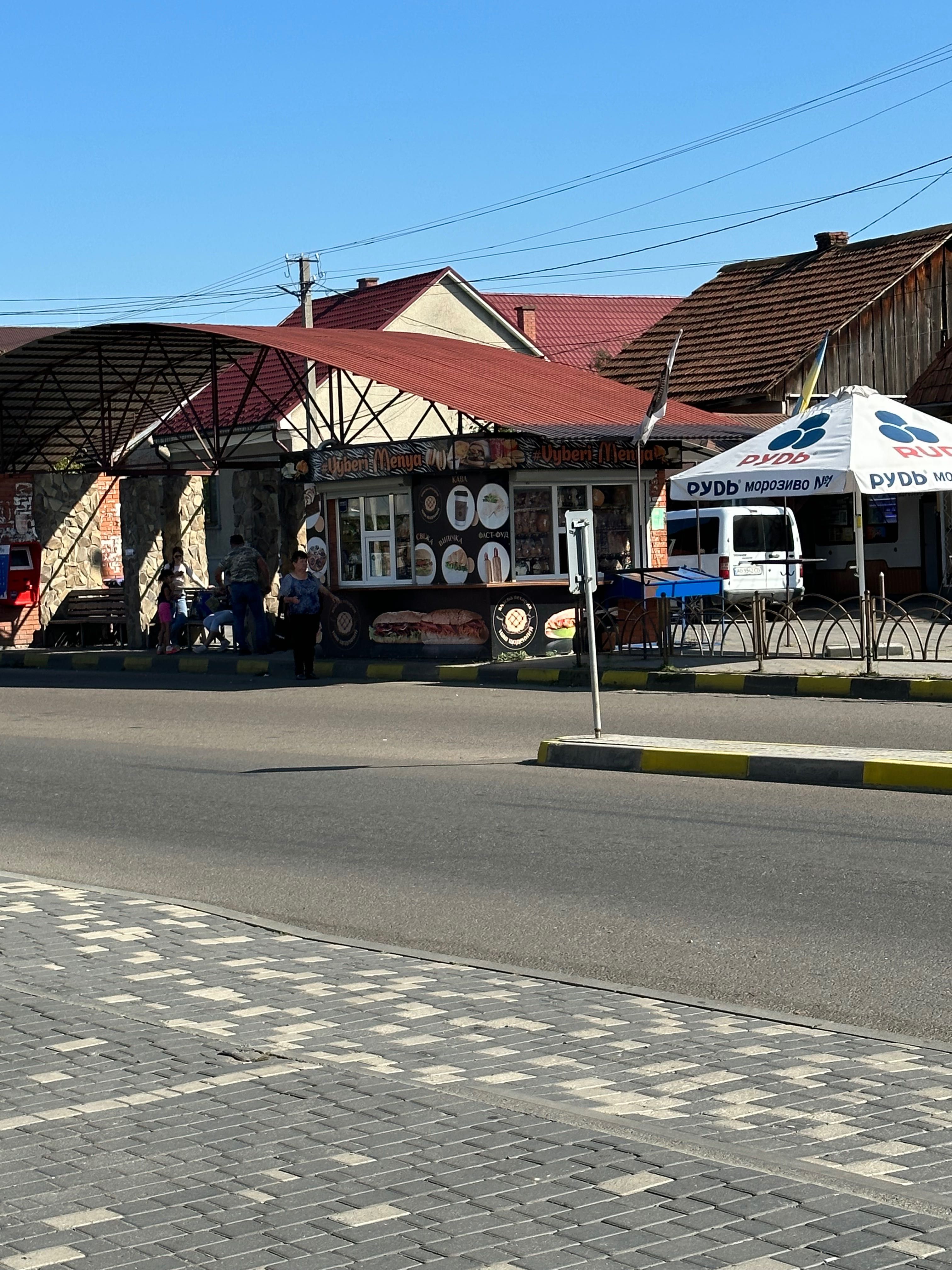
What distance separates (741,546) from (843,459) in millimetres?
10160

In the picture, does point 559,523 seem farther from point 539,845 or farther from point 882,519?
point 539,845

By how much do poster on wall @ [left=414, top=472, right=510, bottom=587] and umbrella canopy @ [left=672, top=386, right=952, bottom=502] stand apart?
118 inches

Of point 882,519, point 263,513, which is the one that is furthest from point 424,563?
point 882,519

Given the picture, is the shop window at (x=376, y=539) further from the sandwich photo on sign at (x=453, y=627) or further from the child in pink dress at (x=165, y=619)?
the child in pink dress at (x=165, y=619)

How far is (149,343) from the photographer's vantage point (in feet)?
89.5

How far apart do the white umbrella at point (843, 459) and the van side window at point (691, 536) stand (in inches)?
316

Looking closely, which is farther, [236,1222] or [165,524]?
[165,524]

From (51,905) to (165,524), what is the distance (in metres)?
21.2

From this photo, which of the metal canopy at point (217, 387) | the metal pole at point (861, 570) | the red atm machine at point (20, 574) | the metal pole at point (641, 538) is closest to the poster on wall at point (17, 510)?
the red atm machine at point (20, 574)

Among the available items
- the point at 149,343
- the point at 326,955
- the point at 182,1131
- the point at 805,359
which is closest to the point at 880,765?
the point at 326,955

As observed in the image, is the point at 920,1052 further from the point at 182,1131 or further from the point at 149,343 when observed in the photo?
the point at 149,343

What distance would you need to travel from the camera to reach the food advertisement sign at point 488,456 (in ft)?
73.8

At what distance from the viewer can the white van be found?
2783 centimetres

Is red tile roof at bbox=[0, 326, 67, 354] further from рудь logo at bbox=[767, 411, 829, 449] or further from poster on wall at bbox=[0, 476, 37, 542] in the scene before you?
рудь logo at bbox=[767, 411, 829, 449]
